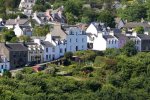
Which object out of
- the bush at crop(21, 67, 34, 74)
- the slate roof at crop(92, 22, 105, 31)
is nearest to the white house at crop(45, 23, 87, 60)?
the slate roof at crop(92, 22, 105, 31)

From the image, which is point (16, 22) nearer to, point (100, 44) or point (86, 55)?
point (100, 44)

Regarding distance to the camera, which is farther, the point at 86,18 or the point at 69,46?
the point at 86,18

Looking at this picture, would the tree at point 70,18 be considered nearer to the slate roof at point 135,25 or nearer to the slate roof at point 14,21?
the slate roof at point 135,25

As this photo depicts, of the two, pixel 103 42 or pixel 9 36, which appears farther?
pixel 103 42

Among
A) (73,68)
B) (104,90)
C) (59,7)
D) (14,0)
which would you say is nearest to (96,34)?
(73,68)

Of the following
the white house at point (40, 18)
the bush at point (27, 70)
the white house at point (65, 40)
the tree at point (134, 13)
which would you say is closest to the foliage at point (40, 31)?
the white house at point (65, 40)

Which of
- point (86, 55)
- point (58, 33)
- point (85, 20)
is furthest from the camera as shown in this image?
point (85, 20)

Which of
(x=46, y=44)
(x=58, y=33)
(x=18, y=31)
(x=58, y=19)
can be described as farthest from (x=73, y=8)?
(x=46, y=44)

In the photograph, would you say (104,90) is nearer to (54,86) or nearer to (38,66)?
(54,86)
